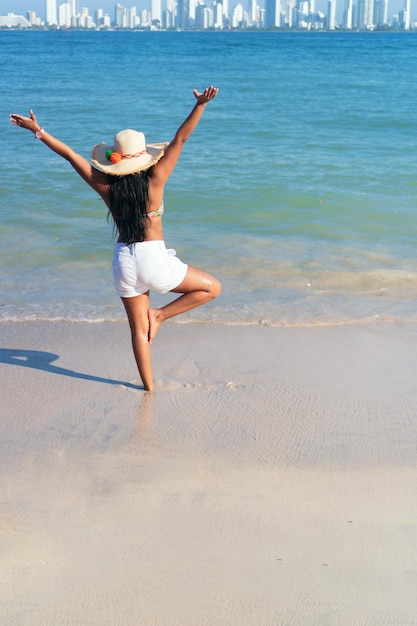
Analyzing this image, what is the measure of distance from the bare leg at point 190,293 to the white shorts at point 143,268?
0.45ft

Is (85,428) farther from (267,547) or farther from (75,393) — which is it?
(267,547)

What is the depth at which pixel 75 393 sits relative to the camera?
4.66m

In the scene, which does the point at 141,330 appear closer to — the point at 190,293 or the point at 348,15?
the point at 190,293

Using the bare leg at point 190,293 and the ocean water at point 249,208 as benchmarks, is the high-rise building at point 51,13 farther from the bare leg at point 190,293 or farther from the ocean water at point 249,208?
the bare leg at point 190,293

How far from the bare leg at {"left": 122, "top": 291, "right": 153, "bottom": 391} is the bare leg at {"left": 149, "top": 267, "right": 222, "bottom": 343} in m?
0.08

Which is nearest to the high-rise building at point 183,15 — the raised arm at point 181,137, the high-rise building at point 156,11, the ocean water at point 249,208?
the high-rise building at point 156,11

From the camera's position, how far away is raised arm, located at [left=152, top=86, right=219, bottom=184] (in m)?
4.01

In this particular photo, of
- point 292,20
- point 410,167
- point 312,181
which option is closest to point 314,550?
point 312,181

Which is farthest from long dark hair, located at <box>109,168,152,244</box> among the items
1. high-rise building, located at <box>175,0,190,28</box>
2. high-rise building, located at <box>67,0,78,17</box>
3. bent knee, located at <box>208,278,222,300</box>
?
high-rise building, located at <box>67,0,78,17</box>

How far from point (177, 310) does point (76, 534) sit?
1.76 m

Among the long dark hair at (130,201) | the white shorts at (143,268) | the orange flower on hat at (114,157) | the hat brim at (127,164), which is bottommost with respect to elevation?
the white shorts at (143,268)

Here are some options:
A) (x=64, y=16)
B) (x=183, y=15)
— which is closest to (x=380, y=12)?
(x=183, y=15)

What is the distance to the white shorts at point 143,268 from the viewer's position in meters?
4.28

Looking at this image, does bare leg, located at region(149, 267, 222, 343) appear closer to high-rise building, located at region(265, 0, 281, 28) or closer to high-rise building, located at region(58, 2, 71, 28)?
high-rise building, located at region(265, 0, 281, 28)
